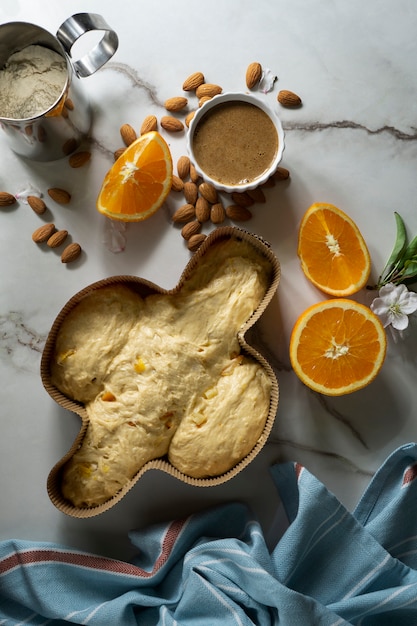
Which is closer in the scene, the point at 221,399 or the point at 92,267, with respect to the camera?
the point at 221,399

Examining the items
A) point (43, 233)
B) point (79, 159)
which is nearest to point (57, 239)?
point (43, 233)

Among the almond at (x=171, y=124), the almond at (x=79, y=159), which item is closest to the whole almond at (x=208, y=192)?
the almond at (x=171, y=124)

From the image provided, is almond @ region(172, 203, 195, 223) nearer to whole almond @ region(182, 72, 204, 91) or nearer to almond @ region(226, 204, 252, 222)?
almond @ region(226, 204, 252, 222)

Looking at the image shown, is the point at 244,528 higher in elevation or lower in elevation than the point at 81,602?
lower

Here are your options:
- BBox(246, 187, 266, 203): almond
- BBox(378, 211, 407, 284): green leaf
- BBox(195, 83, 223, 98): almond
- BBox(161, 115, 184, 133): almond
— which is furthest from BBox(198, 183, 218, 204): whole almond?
BBox(378, 211, 407, 284): green leaf

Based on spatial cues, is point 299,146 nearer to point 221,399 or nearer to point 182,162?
point 182,162

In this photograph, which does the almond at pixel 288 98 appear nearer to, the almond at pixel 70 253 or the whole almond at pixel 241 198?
the whole almond at pixel 241 198

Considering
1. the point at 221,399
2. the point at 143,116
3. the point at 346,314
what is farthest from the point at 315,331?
the point at 143,116
